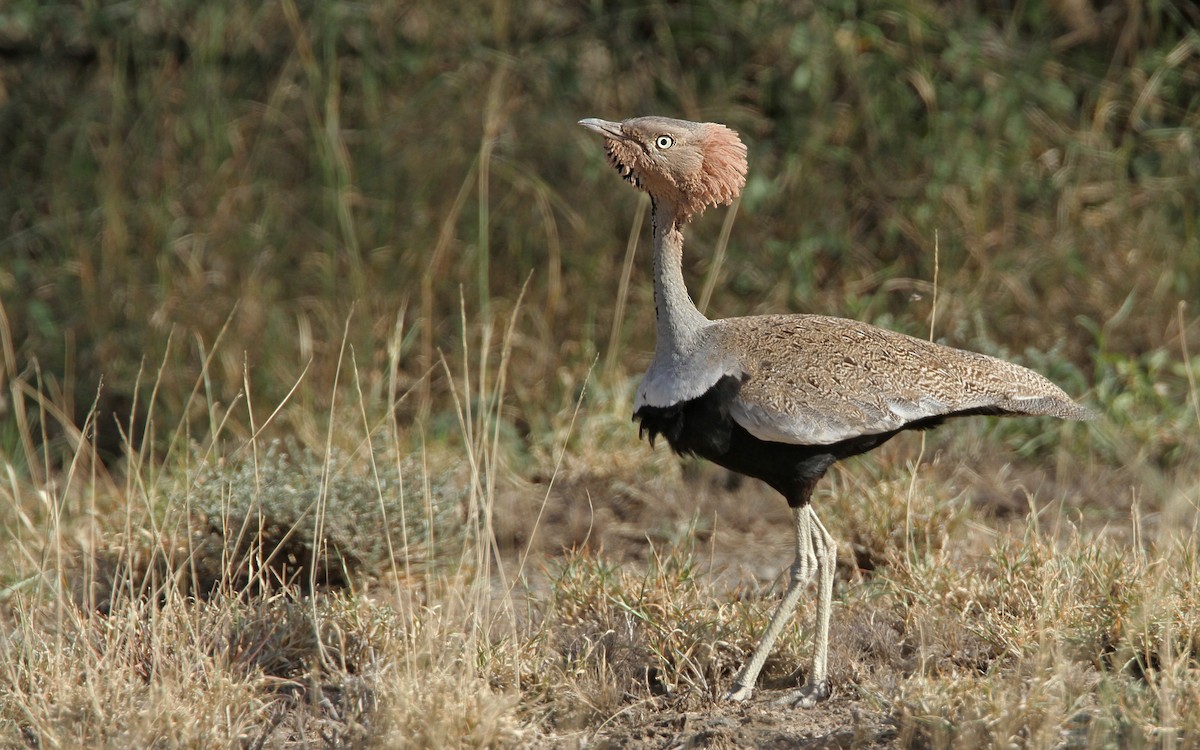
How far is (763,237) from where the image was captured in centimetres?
694

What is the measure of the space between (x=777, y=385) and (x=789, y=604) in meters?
0.62

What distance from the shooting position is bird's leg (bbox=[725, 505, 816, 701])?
369 cm

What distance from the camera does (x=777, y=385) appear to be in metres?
3.64

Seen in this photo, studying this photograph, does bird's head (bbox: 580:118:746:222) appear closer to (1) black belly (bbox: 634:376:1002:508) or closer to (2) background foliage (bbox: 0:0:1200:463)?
(1) black belly (bbox: 634:376:1002:508)

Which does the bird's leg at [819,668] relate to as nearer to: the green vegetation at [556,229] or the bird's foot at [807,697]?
the bird's foot at [807,697]

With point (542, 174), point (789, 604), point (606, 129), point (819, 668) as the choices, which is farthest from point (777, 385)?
point (542, 174)

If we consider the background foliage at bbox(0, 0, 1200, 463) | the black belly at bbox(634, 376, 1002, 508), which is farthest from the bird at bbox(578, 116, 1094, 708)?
the background foliage at bbox(0, 0, 1200, 463)

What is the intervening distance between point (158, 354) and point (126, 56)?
5.51 ft

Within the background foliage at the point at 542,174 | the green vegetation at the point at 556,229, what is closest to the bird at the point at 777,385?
the green vegetation at the point at 556,229

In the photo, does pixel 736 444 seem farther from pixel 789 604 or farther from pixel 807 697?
pixel 807 697

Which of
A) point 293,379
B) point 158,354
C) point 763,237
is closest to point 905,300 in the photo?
point 763,237

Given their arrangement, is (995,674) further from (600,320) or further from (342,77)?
(342,77)

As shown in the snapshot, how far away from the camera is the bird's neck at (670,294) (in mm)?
3799

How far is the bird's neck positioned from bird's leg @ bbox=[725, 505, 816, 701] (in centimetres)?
58
